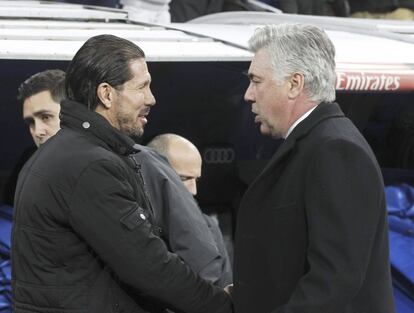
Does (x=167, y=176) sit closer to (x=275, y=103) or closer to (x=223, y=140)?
(x=275, y=103)

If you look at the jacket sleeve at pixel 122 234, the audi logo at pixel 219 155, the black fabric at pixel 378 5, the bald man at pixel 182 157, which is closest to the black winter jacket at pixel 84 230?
the jacket sleeve at pixel 122 234

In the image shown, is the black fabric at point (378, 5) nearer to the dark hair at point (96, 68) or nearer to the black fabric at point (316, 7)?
the black fabric at point (316, 7)

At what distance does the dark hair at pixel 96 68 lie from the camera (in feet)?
7.93

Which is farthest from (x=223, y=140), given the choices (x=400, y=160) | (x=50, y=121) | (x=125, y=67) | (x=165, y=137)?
(x=125, y=67)

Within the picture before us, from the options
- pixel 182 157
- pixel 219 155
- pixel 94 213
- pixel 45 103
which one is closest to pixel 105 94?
pixel 94 213

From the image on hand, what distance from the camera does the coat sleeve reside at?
7.03 ft

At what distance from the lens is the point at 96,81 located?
2420 mm

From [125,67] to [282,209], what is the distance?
0.60 m

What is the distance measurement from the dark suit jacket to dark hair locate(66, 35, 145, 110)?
490 millimetres

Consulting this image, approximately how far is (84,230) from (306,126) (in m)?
0.63

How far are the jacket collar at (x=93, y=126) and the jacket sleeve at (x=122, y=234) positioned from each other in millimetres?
76

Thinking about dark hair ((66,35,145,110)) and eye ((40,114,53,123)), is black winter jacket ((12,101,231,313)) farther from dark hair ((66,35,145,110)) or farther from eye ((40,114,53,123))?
eye ((40,114,53,123))

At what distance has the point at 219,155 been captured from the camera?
5.08 m

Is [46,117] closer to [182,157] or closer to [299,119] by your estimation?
[182,157]
